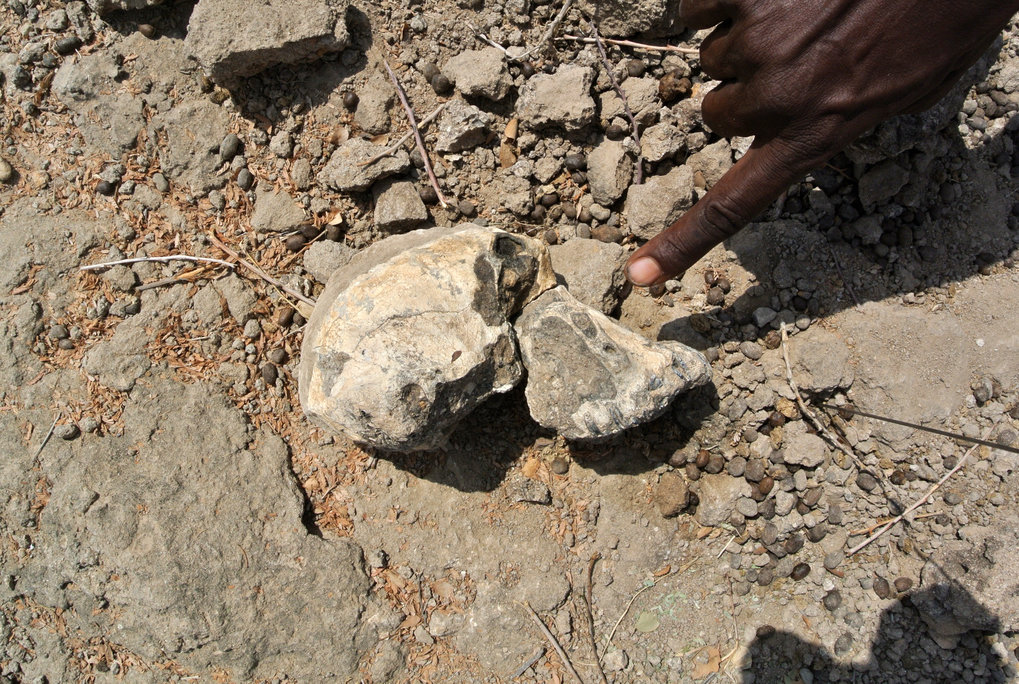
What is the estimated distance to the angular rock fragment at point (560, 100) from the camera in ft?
9.89

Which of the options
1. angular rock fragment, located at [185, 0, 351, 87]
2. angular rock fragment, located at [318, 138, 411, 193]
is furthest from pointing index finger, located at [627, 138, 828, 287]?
angular rock fragment, located at [185, 0, 351, 87]

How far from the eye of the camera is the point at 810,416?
9.80 feet

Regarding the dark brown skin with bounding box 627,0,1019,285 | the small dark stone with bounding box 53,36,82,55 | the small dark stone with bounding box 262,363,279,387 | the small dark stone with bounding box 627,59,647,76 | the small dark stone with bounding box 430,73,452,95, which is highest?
the dark brown skin with bounding box 627,0,1019,285

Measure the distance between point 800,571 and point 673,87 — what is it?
7.83ft

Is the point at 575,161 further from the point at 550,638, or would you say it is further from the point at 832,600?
the point at 832,600

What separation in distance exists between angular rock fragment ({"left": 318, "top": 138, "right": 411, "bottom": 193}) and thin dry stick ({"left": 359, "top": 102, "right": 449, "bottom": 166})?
0.04 feet

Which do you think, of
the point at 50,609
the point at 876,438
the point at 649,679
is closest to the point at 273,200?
the point at 50,609

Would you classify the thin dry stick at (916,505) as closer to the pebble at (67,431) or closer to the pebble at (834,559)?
the pebble at (834,559)

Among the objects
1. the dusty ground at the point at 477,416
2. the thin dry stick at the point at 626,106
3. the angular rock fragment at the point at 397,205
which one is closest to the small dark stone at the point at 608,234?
the dusty ground at the point at 477,416

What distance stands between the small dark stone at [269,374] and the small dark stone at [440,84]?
5.08 feet

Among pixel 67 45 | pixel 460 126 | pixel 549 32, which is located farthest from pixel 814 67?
pixel 67 45

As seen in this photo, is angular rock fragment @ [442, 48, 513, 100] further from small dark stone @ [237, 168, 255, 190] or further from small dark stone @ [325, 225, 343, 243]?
small dark stone @ [237, 168, 255, 190]

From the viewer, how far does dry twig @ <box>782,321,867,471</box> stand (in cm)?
297

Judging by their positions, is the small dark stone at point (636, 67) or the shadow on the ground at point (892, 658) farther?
the small dark stone at point (636, 67)
